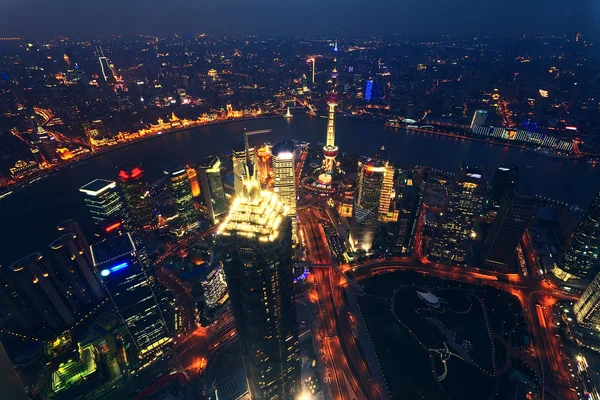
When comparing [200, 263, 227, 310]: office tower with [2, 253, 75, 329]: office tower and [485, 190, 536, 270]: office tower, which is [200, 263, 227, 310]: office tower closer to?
A: [2, 253, 75, 329]: office tower

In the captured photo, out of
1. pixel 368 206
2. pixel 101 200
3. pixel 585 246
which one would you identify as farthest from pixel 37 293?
pixel 585 246

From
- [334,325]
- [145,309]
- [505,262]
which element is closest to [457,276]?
[505,262]

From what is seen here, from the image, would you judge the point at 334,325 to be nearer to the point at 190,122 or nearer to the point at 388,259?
the point at 388,259

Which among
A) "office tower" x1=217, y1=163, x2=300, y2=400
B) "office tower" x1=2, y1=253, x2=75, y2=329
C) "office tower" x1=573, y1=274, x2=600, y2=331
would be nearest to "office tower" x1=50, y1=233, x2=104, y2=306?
"office tower" x1=2, y1=253, x2=75, y2=329

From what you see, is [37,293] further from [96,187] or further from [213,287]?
[213,287]

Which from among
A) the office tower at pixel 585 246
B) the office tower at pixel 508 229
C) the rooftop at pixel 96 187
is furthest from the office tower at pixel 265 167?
the office tower at pixel 585 246

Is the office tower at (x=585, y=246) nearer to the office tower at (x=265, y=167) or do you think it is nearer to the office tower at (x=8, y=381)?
the office tower at (x=265, y=167)
